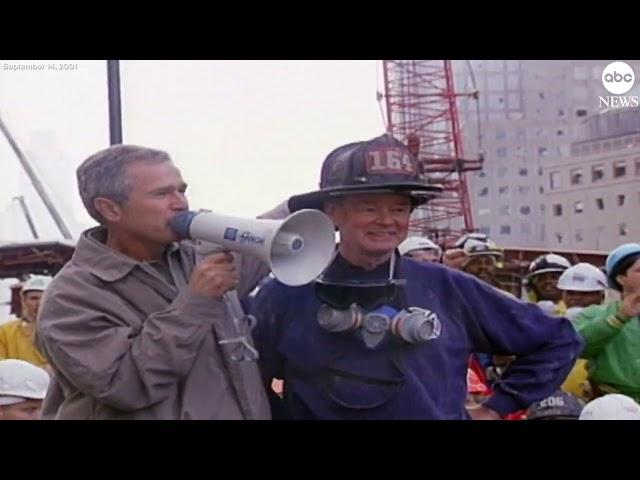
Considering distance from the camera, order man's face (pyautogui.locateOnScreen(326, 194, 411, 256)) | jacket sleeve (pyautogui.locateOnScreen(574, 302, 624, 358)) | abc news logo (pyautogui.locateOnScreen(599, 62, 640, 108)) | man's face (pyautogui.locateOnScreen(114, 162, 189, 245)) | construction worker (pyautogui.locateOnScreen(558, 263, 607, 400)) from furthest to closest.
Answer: construction worker (pyautogui.locateOnScreen(558, 263, 607, 400)), abc news logo (pyautogui.locateOnScreen(599, 62, 640, 108)), jacket sleeve (pyautogui.locateOnScreen(574, 302, 624, 358)), man's face (pyautogui.locateOnScreen(326, 194, 411, 256)), man's face (pyautogui.locateOnScreen(114, 162, 189, 245))

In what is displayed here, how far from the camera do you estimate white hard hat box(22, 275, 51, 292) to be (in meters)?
2.21

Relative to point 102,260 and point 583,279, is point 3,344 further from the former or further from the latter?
point 583,279

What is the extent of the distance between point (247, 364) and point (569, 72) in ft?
4.06

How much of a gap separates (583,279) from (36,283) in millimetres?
1418

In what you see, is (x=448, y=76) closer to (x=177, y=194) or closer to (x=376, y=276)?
(x=376, y=276)

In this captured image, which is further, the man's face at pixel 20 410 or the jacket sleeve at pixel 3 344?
the jacket sleeve at pixel 3 344

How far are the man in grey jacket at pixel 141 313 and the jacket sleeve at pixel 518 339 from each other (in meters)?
0.39

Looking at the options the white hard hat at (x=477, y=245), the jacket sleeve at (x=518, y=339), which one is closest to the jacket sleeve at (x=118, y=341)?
the jacket sleeve at (x=518, y=339)

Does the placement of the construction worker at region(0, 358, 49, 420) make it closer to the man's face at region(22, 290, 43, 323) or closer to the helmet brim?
the man's face at region(22, 290, 43, 323)

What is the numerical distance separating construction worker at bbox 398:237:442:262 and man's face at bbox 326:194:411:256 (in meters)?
0.23

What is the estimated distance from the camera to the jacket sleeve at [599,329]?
2.26 meters

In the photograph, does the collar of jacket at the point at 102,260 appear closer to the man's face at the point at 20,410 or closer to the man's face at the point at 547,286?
the man's face at the point at 20,410

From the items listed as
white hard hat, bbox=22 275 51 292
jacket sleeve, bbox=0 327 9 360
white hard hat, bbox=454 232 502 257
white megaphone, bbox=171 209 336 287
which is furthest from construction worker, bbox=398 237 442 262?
jacket sleeve, bbox=0 327 9 360

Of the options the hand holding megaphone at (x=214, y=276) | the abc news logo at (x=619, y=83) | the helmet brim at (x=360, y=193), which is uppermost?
the abc news logo at (x=619, y=83)
